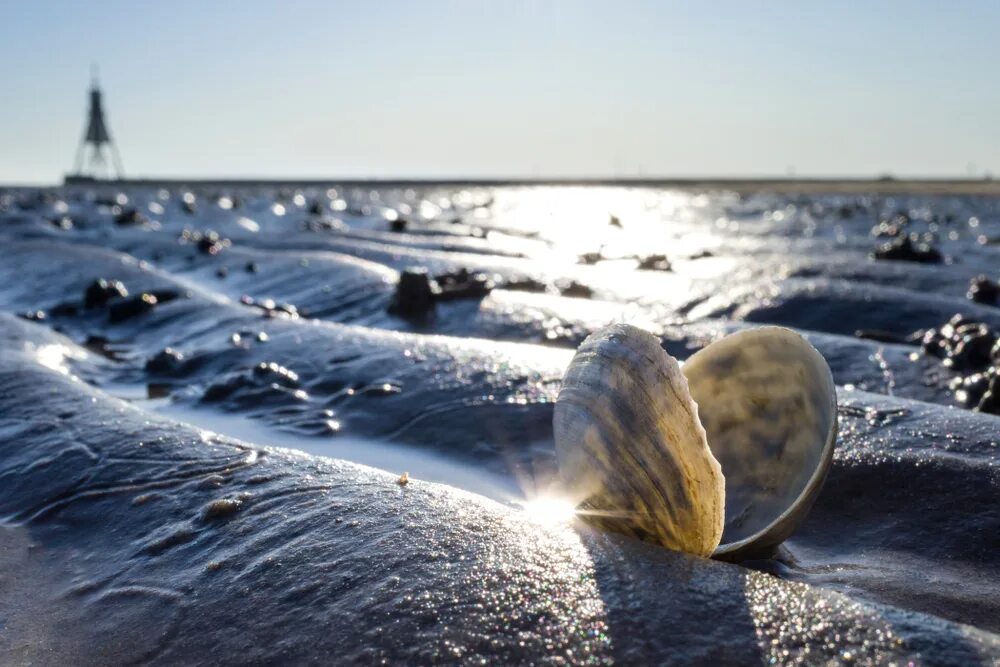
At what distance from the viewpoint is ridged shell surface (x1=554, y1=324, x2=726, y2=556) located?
8.18 feet

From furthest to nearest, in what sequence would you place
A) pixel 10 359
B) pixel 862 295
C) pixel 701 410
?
pixel 862 295, pixel 10 359, pixel 701 410

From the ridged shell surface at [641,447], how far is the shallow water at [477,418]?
144mm

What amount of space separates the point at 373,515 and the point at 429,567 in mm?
430

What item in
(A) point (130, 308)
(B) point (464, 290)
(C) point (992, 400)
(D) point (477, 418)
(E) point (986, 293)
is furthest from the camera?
(E) point (986, 293)

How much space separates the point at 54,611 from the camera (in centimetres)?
261

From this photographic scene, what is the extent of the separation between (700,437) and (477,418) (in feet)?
7.23

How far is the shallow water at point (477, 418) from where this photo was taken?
2227mm

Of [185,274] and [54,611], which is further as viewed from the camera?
[185,274]

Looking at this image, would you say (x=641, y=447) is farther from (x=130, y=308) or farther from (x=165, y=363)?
(x=130, y=308)

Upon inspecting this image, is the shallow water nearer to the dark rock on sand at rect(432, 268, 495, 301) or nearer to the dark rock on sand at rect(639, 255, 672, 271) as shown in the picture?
the dark rock on sand at rect(432, 268, 495, 301)

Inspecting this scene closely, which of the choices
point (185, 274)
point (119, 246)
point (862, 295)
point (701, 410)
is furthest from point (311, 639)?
point (119, 246)

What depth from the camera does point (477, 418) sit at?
4.57 metres

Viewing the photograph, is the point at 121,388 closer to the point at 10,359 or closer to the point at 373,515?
the point at 10,359

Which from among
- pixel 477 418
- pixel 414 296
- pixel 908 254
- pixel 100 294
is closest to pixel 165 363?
pixel 414 296
